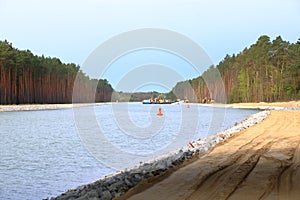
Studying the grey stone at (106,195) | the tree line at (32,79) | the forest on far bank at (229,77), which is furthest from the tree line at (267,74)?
the grey stone at (106,195)

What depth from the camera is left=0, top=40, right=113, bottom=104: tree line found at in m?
69.8

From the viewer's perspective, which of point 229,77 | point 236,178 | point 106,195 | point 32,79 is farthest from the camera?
point 229,77

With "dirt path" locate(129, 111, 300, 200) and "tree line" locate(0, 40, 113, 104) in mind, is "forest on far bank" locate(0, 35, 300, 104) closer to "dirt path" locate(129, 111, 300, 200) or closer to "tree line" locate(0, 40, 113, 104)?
"tree line" locate(0, 40, 113, 104)

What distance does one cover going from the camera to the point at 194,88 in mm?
134250

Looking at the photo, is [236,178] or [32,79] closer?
[236,178]

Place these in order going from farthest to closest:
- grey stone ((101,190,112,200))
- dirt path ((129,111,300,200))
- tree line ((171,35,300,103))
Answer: tree line ((171,35,300,103)) → grey stone ((101,190,112,200)) → dirt path ((129,111,300,200))

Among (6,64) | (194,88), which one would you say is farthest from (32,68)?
(194,88)

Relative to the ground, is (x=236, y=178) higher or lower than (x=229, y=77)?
lower

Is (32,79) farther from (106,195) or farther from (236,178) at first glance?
(236,178)

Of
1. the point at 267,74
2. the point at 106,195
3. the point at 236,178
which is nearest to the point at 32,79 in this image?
the point at 267,74

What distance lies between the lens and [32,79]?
8231 cm

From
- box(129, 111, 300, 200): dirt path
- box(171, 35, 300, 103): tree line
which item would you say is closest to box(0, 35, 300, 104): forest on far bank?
box(171, 35, 300, 103): tree line

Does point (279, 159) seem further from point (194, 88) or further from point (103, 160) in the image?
point (194, 88)

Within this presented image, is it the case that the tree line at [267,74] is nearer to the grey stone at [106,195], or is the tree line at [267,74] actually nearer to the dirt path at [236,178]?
the dirt path at [236,178]
